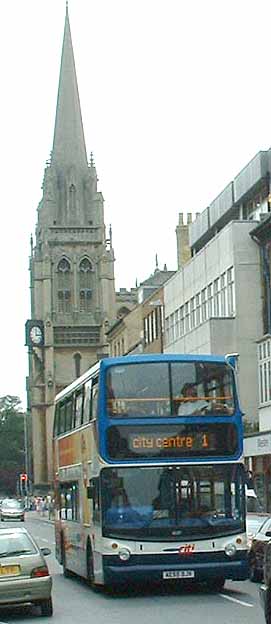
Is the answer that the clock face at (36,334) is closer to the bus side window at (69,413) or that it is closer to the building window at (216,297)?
the building window at (216,297)

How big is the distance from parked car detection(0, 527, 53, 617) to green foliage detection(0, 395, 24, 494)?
151929 millimetres

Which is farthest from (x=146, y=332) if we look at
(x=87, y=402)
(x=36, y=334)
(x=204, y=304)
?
(x=36, y=334)

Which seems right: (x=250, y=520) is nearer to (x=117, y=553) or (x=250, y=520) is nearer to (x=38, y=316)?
(x=117, y=553)

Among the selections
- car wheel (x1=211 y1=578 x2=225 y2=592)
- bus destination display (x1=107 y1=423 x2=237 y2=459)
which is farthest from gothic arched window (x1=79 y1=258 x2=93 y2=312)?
bus destination display (x1=107 y1=423 x2=237 y2=459)

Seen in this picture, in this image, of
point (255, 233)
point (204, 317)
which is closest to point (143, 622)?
point (255, 233)

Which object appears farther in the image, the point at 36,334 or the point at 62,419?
the point at 36,334

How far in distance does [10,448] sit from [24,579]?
509 feet

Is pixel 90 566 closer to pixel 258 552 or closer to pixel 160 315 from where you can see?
pixel 258 552

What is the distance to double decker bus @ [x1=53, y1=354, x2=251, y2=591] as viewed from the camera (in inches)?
817

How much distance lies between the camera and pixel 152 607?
19938 millimetres

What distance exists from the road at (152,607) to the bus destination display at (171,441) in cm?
225

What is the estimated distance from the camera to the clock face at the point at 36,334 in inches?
5507

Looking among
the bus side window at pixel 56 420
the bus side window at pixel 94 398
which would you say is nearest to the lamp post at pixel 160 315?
the bus side window at pixel 56 420

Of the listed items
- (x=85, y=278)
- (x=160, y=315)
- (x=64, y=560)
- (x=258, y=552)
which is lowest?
(x=64, y=560)
